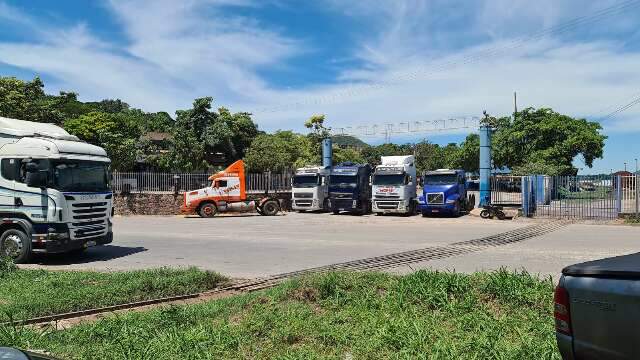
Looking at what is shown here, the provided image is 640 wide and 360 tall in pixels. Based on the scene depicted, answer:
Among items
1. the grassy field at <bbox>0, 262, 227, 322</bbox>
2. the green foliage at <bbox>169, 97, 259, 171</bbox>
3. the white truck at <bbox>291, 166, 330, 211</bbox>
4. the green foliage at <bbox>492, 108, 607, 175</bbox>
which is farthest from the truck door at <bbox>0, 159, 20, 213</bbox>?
the green foliage at <bbox>492, 108, 607, 175</bbox>

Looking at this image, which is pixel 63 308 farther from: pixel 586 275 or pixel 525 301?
pixel 586 275

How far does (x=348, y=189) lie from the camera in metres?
32.8

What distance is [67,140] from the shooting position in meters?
14.9

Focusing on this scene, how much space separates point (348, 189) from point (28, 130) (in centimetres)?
2082

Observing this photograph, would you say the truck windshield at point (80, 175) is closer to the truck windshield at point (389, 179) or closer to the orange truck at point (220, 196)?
the orange truck at point (220, 196)

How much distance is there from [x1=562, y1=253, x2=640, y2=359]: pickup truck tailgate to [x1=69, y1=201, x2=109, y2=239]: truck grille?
42.4ft

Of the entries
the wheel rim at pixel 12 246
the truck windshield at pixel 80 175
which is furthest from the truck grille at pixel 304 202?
the wheel rim at pixel 12 246

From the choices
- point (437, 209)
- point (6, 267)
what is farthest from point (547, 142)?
point (6, 267)

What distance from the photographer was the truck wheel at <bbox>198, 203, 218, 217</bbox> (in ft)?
99.9

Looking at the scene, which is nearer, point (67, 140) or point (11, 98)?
point (67, 140)

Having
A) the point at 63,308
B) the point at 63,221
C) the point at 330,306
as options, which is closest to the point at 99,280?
the point at 63,308

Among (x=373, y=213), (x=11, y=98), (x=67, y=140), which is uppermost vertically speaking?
(x=11, y=98)

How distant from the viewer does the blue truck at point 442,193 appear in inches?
1191

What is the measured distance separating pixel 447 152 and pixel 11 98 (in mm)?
68620
